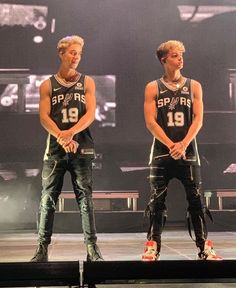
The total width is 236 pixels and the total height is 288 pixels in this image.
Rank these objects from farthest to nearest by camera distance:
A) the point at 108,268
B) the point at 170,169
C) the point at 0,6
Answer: the point at 0,6
the point at 170,169
the point at 108,268

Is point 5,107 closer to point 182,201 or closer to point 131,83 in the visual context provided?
point 131,83

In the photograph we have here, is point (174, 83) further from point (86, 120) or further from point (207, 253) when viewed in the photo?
point (207, 253)

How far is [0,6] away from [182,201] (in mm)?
3879

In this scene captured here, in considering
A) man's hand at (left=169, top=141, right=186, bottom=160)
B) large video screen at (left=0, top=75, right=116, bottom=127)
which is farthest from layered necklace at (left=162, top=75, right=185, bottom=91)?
large video screen at (left=0, top=75, right=116, bottom=127)

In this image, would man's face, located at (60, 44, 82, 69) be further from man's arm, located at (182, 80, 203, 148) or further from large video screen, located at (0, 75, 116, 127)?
large video screen, located at (0, 75, 116, 127)

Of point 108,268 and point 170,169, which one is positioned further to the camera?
point 170,169

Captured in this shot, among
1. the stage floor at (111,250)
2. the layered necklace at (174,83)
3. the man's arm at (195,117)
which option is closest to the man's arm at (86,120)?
the layered necklace at (174,83)

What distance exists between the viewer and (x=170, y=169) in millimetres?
2756

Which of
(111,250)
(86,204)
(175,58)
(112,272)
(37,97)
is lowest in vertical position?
(111,250)

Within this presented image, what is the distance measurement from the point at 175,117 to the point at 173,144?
0.19 m

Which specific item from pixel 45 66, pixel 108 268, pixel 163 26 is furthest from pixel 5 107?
pixel 108 268

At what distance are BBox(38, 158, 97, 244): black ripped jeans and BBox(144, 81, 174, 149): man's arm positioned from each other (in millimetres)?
479

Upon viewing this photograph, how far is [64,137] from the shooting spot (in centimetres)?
266

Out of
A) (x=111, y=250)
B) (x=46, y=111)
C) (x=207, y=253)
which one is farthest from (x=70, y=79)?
(x=111, y=250)
